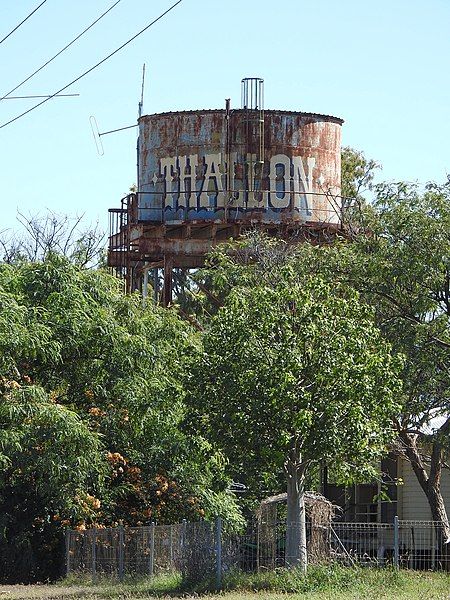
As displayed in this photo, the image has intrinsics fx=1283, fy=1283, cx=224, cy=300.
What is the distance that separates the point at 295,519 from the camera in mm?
25922

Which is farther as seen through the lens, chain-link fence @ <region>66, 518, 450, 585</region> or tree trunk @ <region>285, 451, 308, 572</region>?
chain-link fence @ <region>66, 518, 450, 585</region>

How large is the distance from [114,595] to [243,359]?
5458mm

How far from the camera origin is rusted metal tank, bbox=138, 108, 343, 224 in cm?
4250

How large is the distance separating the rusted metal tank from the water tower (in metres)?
0.03

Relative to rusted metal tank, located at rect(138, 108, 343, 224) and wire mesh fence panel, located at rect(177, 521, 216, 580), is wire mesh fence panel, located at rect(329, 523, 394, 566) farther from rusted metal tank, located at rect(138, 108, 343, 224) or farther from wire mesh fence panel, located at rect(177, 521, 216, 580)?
rusted metal tank, located at rect(138, 108, 343, 224)

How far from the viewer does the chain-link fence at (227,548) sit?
26.7 metres

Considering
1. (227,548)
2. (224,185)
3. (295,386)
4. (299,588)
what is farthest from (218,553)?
(224,185)

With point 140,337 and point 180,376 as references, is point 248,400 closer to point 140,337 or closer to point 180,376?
point 180,376

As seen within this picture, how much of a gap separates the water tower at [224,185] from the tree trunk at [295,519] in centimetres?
1698

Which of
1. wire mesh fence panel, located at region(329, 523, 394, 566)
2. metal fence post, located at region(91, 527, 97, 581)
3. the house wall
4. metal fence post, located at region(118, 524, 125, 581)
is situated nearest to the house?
the house wall

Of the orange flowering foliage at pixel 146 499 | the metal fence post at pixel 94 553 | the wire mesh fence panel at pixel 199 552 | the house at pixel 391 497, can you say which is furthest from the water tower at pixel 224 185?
the wire mesh fence panel at pixel 199 552

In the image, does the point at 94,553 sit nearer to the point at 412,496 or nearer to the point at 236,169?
the point at 412,496

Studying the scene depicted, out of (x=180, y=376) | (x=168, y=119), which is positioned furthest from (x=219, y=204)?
(x=180, y=376)

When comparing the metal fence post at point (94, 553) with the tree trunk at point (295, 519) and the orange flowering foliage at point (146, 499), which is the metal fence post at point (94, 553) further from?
the tree trunk at point (295, 519)
